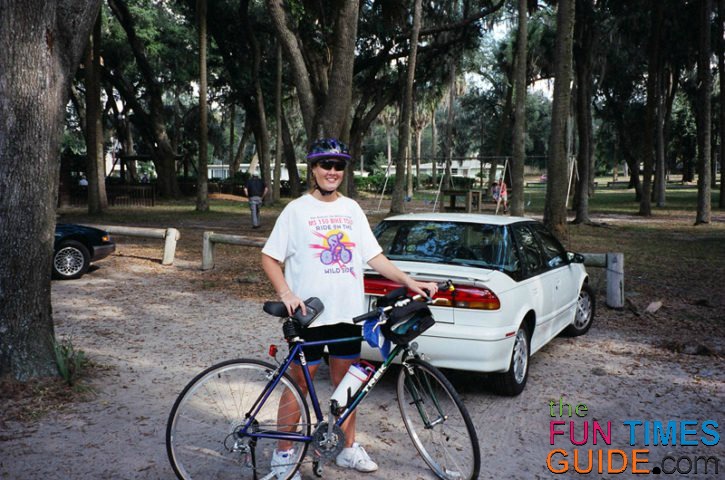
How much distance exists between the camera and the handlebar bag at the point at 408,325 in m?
3.43

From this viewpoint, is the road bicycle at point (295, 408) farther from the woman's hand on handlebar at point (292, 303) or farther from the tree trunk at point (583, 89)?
the tree trunk at point (583, 89)

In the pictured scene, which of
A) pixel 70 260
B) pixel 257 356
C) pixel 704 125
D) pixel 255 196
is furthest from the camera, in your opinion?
pixel 704 125

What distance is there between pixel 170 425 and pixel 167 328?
450cm

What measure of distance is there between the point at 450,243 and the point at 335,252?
8.24 feet

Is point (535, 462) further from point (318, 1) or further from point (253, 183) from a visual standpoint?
point (253, 183)

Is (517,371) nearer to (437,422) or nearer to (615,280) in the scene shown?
(437,422)

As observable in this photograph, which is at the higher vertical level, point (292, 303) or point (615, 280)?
point (292, 303)

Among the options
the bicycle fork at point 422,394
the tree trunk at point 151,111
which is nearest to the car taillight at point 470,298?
the bicycle fork at point 422,394

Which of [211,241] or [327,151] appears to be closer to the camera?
[327,151]

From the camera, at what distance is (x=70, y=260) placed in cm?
1088

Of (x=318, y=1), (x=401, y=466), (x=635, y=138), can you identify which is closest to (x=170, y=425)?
(x=401, y=466)

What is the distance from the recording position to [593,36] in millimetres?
22406

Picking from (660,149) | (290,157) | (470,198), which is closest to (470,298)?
(470,198)

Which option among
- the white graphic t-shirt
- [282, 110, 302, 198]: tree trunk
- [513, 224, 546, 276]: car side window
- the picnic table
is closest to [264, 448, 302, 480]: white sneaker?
the white graphic t-shirt
